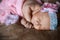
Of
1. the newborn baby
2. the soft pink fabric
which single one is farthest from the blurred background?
the soft pink fabric

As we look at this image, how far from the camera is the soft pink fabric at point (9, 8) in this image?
68.0 inches

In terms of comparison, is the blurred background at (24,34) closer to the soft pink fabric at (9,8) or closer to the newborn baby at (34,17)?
the newborn baby at (34,17)

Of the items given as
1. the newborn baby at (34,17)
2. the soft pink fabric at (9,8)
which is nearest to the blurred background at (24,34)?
the newborn baby at (34,17)

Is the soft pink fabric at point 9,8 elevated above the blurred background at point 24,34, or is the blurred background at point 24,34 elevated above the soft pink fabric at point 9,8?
the soft pink fabric at point 9,8

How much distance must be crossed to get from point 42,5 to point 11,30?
467mm

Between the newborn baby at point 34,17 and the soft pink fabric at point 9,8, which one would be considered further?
the soft pink fabric at point 9,8

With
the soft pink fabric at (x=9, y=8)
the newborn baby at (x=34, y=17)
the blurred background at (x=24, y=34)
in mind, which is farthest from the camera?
the soft pink fabric at (x=9, y=8)

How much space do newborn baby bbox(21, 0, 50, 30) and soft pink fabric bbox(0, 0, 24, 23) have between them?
8 centimetres

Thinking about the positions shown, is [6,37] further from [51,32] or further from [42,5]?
[42,5]

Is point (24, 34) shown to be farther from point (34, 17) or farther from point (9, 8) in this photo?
point (9, 8)

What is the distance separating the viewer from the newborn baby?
4.98ft

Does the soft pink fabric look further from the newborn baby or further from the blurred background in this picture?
the blurred background

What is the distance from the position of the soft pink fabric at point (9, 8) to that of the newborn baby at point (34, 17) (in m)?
0.08

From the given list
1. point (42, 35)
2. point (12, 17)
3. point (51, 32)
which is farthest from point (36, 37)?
point (12, 17)
